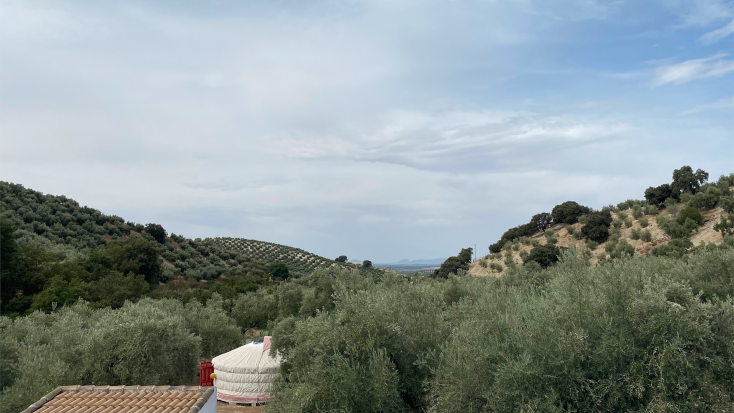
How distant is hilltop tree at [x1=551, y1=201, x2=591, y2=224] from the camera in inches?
1613

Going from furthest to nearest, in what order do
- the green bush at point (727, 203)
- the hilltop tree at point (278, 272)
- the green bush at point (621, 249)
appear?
the hilltop tree at point (278, 272)
the green bush at point (621, 249)
the green bush at point (727, 203)

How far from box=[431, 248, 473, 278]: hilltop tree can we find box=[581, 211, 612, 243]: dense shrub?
41.8 ft

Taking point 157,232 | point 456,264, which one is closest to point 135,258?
point 157,232

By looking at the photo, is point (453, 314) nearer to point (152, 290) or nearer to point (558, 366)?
point (558, 366)

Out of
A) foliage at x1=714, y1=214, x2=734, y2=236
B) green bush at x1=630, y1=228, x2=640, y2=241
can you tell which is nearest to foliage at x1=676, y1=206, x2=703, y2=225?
foliage at x1=714, y1=214, x2=734, y2=236

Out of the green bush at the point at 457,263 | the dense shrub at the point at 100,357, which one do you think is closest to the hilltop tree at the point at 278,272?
the green bush at the point at 457,263

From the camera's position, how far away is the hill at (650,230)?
25.0m

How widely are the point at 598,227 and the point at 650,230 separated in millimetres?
4013

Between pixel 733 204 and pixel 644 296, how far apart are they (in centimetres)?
2505

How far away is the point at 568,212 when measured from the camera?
4153cm

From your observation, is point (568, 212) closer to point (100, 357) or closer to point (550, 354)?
point (550, 354)

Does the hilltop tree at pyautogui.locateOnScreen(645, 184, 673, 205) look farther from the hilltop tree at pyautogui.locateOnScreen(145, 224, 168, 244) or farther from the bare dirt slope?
the hilltop tree at pyautogui.locateOnScreen(145, 224, 168, 244)

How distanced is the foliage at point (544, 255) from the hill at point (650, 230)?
584 millimetres

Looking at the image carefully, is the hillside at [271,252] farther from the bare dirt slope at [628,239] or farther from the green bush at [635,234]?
the green bush at [635,234]
